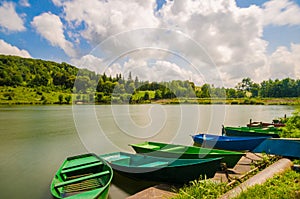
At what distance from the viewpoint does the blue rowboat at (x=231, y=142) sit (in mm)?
8965

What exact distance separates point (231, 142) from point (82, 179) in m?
6.77

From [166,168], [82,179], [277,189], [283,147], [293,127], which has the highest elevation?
[293,127]

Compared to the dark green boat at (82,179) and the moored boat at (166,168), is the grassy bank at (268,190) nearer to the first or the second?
the moored boat at (166,168)

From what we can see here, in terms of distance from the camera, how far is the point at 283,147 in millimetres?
6918

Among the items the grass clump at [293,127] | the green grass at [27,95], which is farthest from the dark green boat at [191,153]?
the green grass at [27,95]

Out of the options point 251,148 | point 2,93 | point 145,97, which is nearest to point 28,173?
point 145,97

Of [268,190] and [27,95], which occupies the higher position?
[27,95]

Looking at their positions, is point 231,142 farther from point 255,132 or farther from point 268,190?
point 268,190

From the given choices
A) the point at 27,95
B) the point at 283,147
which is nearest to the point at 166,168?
the point at 283,147

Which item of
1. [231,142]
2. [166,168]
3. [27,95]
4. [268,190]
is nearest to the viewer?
[268,190]

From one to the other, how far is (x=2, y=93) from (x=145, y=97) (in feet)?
255

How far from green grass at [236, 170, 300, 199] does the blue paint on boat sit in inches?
81.3

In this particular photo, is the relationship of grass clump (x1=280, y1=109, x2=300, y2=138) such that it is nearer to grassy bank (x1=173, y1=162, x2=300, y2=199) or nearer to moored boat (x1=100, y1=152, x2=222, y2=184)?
grassy bank (x1=173, y1=162, x2=300, y2=199)

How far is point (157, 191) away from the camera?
19.6 feet
